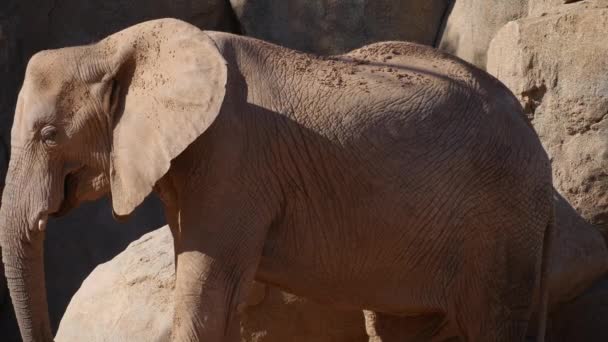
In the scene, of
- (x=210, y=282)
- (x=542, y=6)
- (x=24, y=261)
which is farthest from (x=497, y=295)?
(x=542, y=6)

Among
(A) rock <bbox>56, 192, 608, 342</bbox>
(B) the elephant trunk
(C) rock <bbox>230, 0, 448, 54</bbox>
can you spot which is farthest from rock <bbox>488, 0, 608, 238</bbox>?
(B) the elephant trunk

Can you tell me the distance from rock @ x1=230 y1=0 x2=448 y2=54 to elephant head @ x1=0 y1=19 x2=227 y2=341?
322 cm

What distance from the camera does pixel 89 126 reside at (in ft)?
14.4

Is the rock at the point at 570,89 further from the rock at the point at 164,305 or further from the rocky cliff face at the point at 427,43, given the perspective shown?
the rock at the point at 164,305

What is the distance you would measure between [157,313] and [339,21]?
2778mm

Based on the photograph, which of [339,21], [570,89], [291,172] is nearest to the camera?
[291,172]

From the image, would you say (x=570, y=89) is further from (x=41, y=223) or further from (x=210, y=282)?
(x=41, y=223)

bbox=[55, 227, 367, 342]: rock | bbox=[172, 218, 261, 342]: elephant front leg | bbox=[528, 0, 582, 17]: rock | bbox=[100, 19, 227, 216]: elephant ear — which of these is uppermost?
bbox=[528, 0, 582, 17]: rock

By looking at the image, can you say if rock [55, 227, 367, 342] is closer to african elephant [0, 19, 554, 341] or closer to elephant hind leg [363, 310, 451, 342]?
elephant hind leg [363, 310, 451, 342]

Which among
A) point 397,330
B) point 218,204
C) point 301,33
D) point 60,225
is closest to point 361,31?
point 301,33

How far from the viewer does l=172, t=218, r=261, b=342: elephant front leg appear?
432 cm

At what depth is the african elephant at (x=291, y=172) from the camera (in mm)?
4332

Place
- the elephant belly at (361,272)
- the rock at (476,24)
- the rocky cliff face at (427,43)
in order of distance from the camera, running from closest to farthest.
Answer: the elephant belly at (361,272), the rocky cliff face at (427,43), the rock at (476,24)

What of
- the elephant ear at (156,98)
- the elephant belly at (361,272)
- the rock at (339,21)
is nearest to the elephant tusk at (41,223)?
the elephant ear at (156,98)
